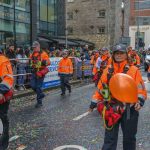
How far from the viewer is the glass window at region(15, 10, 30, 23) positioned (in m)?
22.8

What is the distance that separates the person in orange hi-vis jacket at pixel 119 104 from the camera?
4605 millimetres

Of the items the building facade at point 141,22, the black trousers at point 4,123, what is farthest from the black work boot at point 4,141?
the building facade at point 141,22

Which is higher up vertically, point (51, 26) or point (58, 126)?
point (51, 26)

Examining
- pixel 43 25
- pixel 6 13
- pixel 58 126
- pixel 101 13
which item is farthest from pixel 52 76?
pixel 101 13

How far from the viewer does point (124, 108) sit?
14.9 feet

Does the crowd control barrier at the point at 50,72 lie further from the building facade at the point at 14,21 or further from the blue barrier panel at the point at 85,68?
the building facade at the point at 14,21

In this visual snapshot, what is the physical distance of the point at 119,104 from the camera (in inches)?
179

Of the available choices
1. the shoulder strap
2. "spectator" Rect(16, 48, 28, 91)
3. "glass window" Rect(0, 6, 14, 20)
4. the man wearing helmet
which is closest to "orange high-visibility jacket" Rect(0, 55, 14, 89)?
the shoulder strap

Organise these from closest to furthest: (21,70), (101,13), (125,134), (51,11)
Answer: (125,134) < (21,70) < (51,11) < (101,13)

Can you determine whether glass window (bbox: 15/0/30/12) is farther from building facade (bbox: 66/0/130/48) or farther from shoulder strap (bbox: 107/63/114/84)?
building facade (bbox: 66/0/130/48)

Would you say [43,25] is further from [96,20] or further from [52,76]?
[96,20]

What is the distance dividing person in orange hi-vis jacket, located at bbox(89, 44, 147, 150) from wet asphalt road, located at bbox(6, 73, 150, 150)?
5.59 feet

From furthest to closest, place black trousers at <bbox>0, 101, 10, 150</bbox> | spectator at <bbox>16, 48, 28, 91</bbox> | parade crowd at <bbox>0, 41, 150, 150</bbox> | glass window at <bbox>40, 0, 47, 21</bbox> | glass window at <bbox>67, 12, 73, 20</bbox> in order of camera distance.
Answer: glass window at <bbox>67, 12, 73, 20</bbox> → glass window at <bbox>40, 0, 47, 21</bbox> → spectator at <bbox>16, 48, 28, 91</bbox> → black trousers at <bbox>0, 101, 10, 150</bbox> → parade crowd at <bbox>0, 41, 150, 150</bbox>

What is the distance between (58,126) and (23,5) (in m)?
16.5
